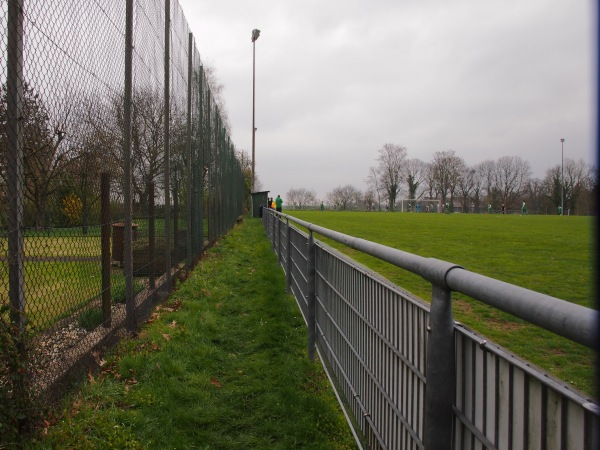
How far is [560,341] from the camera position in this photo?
16.8 feet

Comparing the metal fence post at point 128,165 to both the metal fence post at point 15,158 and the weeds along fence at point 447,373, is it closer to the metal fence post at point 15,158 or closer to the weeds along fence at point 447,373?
the metal fence post at point 15,158

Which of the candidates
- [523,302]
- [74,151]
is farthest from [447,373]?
[74,151]

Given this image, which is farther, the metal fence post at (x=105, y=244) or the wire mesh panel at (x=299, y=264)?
the wire mesh panel at (x=299, y=264)

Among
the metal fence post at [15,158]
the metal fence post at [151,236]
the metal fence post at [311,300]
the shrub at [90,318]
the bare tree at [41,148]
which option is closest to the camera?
the metal fence post at [15,158]

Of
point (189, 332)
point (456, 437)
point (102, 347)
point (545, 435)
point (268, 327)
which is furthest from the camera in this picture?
point (268, 327)

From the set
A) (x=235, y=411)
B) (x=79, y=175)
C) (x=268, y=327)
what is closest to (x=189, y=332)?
(x=268, y=327)

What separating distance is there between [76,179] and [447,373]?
3.00 metres

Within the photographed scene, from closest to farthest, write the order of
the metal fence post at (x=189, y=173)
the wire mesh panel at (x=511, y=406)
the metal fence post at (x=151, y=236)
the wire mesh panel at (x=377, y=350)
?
the wire mesh panel at (x=511, y=406)
the wire mesh panel at (x=377, y=350)
the metal fence post at (x=151, y=236)
the metal fence post at (x=189, y=173)

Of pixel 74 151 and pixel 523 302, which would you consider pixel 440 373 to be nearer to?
pixel 523 302

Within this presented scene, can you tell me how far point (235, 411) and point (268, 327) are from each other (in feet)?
6.08

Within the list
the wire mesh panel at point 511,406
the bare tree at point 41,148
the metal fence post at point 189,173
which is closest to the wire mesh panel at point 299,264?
the metal fence post at point 189,173

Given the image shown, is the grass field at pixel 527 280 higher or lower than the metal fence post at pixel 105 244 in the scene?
lower

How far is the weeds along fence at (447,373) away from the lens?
1.02 m

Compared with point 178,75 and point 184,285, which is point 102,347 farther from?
point 178,75
